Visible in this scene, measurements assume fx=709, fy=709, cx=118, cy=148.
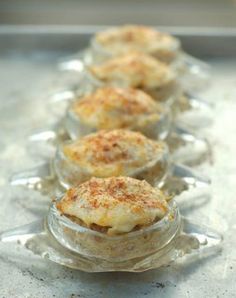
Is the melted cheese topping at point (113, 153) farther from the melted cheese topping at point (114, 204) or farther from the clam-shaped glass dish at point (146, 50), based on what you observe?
the clam-shaped glass dish at point (146, 50)

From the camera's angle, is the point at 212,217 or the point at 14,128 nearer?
the point at 212,217

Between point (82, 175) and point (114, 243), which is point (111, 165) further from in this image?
point (114, 243)

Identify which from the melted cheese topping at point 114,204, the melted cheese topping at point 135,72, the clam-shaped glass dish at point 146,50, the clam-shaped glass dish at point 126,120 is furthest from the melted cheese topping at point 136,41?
the melted cheese topping at point 114,204

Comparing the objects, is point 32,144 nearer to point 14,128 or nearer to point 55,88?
point 14,128

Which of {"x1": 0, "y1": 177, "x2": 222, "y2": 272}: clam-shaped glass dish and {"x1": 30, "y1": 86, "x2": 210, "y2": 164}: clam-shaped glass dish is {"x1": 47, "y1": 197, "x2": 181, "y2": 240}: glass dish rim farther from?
{"x1": 30, "y1": 86, "x2": 210, "y2": 164}: clam-shaped glass dish

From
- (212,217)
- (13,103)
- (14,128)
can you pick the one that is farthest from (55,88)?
(212,217)

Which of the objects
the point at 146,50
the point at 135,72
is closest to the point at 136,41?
the point at 146,50
